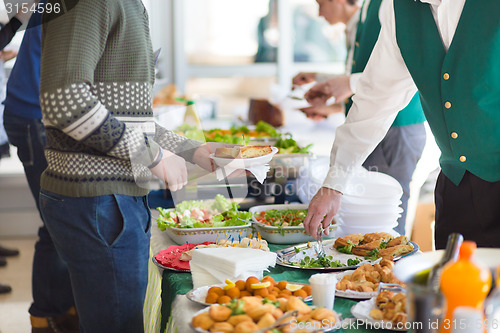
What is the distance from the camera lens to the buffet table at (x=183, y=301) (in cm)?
106

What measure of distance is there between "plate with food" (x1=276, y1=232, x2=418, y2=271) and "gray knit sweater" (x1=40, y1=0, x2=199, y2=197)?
0.43 meters

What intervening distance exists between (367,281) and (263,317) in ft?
1.18

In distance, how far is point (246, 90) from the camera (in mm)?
5641

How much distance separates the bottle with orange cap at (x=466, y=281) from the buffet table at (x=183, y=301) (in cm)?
28

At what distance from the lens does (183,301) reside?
46.3 inches

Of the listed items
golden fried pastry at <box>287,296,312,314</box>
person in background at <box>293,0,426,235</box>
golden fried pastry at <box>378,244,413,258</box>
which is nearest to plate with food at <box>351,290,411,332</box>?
golden fried pastry at <box>287,296,312,314</box>

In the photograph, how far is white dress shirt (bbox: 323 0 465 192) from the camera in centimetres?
158

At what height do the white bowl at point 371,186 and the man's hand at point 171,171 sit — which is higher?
the man's hand at point 171,171

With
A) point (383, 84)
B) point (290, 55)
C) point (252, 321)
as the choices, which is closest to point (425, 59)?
point (383, 84)

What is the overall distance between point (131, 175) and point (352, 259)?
595 millimetres

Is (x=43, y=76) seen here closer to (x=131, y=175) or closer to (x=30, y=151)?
(x=131, y=175)

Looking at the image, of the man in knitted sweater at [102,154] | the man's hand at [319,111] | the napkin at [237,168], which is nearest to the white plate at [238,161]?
the napkin at [237,168]

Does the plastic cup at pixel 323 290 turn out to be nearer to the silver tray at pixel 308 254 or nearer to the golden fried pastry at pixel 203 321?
the golden fried pastry at pixel 203 321

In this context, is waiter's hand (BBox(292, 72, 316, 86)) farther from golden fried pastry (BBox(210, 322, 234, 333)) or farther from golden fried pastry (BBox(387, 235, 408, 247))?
golden fried pastry (BBox(210, 322, 234, 333))
